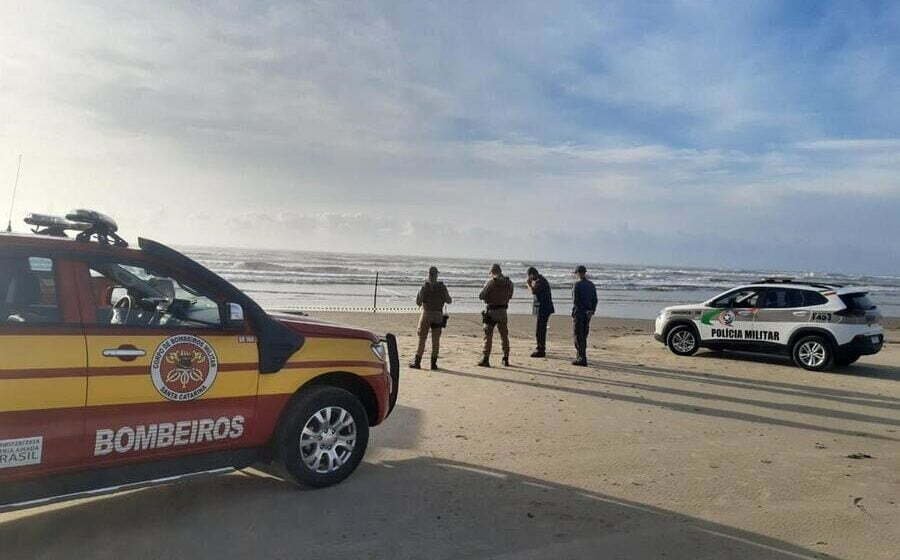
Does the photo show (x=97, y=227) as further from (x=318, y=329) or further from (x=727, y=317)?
(x=727, y=317)

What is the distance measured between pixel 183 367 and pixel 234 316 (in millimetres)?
501

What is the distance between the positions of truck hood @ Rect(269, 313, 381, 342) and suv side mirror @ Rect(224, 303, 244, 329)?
35 centimetres

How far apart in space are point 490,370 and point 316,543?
7407 millimetres

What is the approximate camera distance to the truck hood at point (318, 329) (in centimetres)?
507

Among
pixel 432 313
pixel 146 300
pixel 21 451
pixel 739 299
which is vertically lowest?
pixel 21 451

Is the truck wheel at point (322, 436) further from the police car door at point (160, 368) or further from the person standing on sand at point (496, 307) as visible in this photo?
the person standing on sand at point (496, 307)

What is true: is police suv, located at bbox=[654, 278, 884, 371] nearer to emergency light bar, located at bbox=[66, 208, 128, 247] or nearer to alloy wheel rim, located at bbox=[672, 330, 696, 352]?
alloy wheel rim, located at bbox=[672, 330, 696, 352]

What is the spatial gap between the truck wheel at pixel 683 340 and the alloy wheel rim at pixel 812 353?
1.99 m

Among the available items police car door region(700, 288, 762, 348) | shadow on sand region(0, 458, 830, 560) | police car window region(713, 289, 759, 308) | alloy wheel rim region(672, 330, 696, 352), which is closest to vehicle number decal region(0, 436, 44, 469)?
shadow on sand region(0, 458, 830, 560)

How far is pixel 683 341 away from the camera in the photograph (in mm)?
14102

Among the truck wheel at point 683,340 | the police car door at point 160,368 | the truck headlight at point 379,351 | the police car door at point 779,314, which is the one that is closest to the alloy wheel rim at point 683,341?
the truck wheel at point 683,340

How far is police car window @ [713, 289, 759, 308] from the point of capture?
13109 mm

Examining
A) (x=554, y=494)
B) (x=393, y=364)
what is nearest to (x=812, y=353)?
(x=554, y=494)

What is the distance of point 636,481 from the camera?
5.55m
